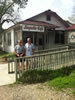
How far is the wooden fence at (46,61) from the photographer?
459 cm

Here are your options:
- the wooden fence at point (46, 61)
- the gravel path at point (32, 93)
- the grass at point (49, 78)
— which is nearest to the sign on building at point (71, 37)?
the wooden fence at point (46, 61)

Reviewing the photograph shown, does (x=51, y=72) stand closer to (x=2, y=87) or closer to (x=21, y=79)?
(x=21, y=79)

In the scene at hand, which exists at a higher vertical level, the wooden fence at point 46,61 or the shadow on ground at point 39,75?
the wooden fence at point 46,61

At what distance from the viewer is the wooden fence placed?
4586 mm

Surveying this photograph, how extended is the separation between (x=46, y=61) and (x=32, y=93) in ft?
5.86

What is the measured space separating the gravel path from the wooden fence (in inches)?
27.5

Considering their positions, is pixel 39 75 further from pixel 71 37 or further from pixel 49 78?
pixel 71 37

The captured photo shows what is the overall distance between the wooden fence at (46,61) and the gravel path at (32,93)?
0.70 meters

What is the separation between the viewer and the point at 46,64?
5.03 metres

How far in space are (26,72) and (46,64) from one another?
Answer: 1.02m

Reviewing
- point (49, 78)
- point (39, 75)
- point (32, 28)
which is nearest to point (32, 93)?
point (39, 75)

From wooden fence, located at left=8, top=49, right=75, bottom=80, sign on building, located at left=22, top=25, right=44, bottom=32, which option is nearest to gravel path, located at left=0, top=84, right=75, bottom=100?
wooden fence, located at left=8, top=49, right=75, bottom=80

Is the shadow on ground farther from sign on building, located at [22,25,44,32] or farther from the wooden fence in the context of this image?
sign on building, located at [22,25,44,32]

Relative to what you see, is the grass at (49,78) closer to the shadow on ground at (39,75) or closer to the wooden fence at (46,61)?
the shadow on ground at (39,75)
